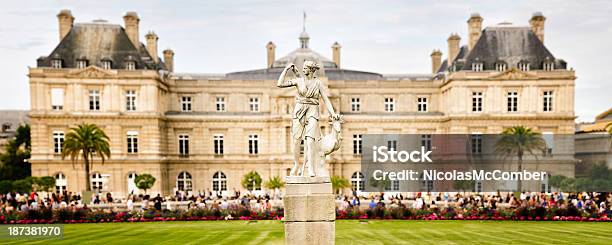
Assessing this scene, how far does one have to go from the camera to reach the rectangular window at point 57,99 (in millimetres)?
52719

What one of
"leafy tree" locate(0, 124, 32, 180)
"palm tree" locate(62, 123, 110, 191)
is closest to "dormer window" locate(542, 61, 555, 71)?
"palm tree" locate(62, 123, 110, 191)

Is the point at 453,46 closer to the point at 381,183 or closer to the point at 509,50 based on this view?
the point at 509,50

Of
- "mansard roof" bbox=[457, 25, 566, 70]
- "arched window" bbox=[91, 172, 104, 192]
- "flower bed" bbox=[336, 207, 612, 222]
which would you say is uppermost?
"mansard roof" bbox=[457, 25, 566, 70]

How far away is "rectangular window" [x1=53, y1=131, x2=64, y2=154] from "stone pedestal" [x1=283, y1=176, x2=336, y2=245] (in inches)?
1838

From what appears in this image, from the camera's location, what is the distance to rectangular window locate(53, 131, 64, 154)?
53.1 metres

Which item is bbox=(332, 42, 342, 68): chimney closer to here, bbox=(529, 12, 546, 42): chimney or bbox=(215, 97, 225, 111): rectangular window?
bbox=(215, 97, 225, 111): rectangular window

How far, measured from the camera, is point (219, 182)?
59.8m

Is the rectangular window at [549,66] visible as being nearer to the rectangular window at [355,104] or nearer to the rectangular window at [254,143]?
the rectangular window at [355,104]

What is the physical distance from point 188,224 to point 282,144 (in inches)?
1134

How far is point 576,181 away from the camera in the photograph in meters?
36.0

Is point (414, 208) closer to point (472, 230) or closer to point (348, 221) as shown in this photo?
point (348, 221)

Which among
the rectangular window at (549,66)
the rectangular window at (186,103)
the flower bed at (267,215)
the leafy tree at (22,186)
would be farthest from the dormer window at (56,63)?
the rectangular window at (549,66)

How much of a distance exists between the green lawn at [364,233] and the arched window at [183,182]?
28.9 meters

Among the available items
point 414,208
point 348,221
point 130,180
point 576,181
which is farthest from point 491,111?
point 130,180
